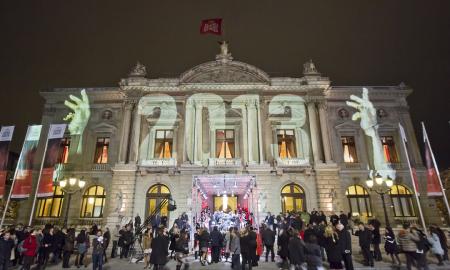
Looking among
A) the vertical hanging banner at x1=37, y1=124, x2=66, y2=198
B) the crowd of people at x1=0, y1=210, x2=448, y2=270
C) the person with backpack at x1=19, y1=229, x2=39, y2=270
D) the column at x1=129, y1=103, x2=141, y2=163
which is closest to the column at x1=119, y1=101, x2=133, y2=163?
the column at x1=129, y1=103, x2=141, y2=163

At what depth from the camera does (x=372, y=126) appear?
86.7 feet

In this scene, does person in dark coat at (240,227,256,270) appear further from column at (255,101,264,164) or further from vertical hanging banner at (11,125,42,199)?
vertical hanging banner at (11,125,42,199)

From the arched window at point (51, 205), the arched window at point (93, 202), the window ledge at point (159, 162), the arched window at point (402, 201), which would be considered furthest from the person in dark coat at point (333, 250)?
the arched window at point (51, 205)

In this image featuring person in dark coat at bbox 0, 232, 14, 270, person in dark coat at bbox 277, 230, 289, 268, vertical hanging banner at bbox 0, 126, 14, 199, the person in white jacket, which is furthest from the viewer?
vertical hanging banner at bbox 0, 126, 14, 199

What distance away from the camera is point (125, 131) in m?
25.8

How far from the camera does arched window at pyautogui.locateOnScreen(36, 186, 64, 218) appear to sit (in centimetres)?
2473

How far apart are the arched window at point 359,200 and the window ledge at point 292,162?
4.58 m

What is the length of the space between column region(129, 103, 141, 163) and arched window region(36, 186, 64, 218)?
736cm

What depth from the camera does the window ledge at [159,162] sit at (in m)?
24.2

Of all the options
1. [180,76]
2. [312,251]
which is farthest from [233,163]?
[312,251]

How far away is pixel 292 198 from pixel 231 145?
22.7 feet

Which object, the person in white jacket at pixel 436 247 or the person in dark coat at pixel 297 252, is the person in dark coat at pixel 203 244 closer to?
the person in dark coat at pixel 297 252

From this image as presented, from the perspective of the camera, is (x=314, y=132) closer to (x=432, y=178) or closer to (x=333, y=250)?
(x=432, y=178)

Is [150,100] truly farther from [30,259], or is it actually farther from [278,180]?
[30,259]
